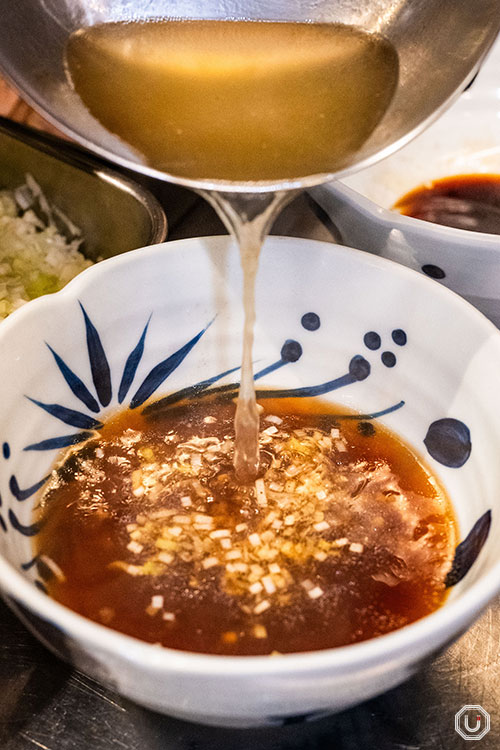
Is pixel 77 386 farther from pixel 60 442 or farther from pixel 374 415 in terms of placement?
pixel 374 415

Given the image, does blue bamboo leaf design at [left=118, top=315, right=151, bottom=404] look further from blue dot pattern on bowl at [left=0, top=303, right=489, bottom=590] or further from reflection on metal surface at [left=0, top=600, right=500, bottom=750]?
reflection on metal surface at [left=0, top=600, right=500, bottom=750]

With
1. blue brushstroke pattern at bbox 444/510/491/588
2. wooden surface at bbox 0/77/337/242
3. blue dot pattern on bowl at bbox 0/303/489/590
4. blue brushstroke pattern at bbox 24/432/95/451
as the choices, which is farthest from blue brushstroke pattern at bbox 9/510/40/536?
wooden surface at bbox 0/77/337/242

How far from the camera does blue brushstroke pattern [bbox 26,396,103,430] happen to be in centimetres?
114

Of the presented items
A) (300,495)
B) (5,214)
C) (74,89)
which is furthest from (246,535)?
(5,214)

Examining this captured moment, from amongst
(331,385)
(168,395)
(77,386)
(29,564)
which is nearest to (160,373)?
(168,395)

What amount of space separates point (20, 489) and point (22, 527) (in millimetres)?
54

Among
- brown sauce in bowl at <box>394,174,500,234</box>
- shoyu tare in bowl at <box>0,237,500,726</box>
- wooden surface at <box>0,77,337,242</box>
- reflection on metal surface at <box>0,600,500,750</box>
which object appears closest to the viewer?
shoyu tare in bowl at <box>0,237,500,726</box>

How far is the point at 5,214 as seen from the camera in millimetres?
1807

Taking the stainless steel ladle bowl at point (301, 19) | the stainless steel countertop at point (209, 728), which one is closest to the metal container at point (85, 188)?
the stainless steel ladle bowl at point (301, 19)

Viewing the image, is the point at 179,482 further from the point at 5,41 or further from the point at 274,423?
the point at 5,41

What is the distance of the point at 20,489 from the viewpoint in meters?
1.06

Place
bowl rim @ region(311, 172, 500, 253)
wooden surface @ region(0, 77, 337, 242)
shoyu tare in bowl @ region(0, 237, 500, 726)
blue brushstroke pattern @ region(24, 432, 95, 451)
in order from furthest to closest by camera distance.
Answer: wooden surface @ region(0, 77, 337, 242) → bowl rim @ region(311, 172, 500, 253) → blue brushstroke pattern @ region(24, 432, 95, 451) → shoyu tare in bowl @ region(0, 237, 500, 726)

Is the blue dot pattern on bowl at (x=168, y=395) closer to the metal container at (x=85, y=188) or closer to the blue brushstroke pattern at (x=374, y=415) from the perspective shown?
the blue brushstroke pattern at (x=374, y=415)

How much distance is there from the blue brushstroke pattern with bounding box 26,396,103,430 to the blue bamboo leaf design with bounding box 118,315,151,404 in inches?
2.5
